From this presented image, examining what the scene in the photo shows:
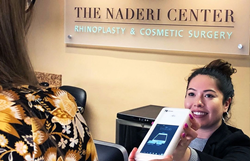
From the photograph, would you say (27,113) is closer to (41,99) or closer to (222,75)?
(41,99)

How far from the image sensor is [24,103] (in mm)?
585

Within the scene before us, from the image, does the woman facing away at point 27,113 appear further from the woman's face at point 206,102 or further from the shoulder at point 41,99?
the woman's face at point 206,102

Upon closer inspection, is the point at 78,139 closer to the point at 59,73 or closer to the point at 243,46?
the point at 243,46

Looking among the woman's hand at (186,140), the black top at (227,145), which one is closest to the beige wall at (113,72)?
the black top at (227,145)

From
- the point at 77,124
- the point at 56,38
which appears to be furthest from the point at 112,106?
the point at 77,124

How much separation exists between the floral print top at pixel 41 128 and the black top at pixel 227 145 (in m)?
0.95

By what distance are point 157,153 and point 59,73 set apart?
280 centimetres

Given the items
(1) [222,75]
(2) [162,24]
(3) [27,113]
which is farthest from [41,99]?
(2) [162,24]

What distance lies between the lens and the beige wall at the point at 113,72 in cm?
269

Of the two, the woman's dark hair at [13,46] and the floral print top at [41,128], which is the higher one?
the woman's dark hair at [13,46]

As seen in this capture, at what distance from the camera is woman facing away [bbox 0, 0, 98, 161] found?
55 centimetres

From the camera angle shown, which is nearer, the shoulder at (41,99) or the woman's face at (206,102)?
the shoulder at (41,99)

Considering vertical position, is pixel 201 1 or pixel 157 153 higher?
pixel 201 1

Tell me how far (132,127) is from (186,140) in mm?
1543
